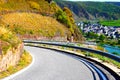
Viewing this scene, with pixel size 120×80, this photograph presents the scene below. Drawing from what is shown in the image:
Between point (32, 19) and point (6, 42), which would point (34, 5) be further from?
point (6, 42)

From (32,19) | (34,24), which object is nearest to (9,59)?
(34,24)

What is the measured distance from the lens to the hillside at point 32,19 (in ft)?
229

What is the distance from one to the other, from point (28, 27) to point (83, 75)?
56317mm

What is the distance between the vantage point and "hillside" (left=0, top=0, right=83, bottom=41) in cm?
6981

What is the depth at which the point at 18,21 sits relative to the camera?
7306 centimetres

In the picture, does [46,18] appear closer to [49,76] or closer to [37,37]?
[37,37]

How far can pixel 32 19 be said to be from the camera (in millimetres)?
78500

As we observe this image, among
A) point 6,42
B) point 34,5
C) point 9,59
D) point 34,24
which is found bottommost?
point 9,59

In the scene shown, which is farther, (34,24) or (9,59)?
(34,24)

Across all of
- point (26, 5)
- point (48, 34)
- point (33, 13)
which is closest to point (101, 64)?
point (48, 34)

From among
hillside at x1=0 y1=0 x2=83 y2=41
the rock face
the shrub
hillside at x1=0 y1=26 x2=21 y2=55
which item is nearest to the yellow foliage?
hillside at x1=0 y1=0 x2=83 y2=41

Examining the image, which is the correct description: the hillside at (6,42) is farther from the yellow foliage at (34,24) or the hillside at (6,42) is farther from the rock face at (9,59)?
the yellow foliage at (34,24)

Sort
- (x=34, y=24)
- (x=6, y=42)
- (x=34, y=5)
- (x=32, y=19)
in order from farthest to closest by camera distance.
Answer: (x=34, y=5) < (x=32, y=19) < (x=34, y=24) < (x=6, y=42)

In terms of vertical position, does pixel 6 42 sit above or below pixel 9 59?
above
